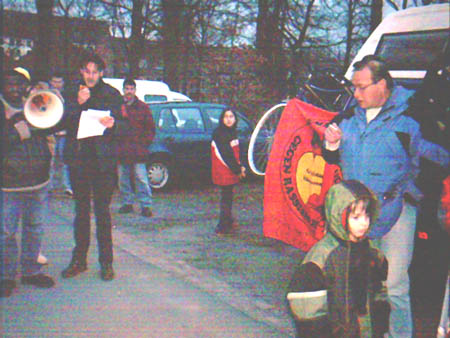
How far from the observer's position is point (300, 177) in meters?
4.61

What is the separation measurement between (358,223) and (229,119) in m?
4.79

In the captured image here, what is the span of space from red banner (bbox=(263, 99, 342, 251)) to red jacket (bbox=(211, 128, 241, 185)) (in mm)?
2660

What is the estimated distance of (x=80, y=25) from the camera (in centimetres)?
2636

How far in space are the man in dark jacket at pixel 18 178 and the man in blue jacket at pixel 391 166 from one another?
232cm

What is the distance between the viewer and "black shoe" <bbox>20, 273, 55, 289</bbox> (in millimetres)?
5070

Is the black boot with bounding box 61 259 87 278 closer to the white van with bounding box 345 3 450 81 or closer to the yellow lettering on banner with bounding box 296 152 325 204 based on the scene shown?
the yellow lettering on banner with bounding box 296 152 325 204

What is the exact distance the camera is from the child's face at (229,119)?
7438 mm

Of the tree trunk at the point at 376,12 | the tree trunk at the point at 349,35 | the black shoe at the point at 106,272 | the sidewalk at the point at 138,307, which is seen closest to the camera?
the sidewalk at the point at 138,307

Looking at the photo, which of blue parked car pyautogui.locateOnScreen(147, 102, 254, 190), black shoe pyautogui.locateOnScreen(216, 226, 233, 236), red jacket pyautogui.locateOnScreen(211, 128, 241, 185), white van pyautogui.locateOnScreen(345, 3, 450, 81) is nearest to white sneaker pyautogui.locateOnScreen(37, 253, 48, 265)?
black shoe pyautogui.locateOnScreen(216, 226, 233, 236)

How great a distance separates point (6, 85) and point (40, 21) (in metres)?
17.7

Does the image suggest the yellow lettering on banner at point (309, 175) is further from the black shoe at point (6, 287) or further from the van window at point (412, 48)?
the black shoe at point (6, 287)

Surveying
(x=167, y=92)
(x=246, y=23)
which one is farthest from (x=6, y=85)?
(x=246, y=23)

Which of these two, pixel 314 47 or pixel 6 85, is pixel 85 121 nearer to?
pixel 6 85

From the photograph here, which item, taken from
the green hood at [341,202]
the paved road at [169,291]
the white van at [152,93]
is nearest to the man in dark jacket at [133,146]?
the paved road at [169,291]
